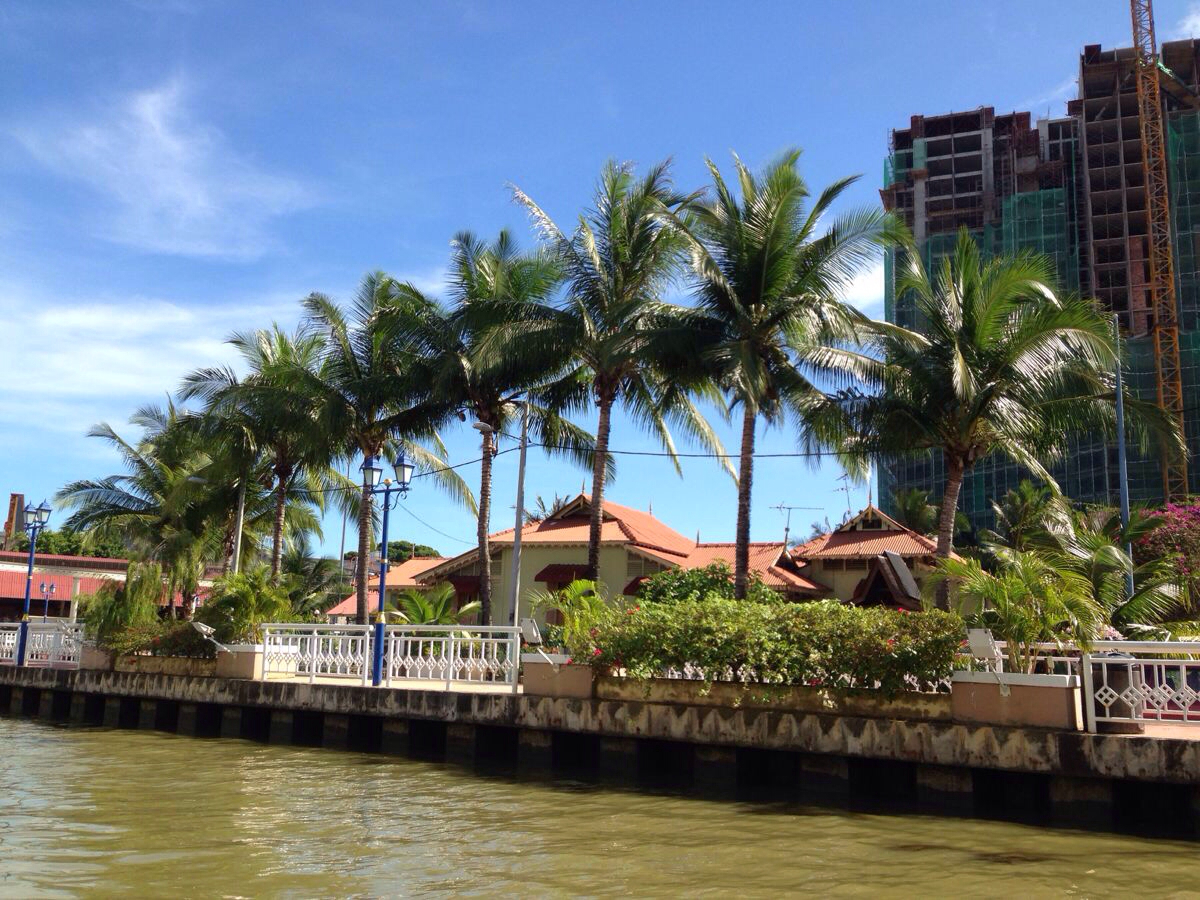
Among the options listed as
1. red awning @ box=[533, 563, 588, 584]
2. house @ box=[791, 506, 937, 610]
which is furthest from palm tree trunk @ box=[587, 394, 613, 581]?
house @ box=[791, 506, 937, 610]

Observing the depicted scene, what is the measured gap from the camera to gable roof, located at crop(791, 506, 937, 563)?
37.5 metres

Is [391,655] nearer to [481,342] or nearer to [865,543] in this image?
[481,342]

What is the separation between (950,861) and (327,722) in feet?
40.5

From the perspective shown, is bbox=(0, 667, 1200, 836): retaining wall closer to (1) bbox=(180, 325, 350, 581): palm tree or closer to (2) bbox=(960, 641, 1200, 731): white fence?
(2) bbox=(960, 641, 1200, 731): white fence

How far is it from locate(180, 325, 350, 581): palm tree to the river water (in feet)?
52.0

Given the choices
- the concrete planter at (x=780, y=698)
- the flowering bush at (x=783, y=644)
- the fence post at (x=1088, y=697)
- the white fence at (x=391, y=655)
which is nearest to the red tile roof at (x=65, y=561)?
the white fence at (x=391, y=655)

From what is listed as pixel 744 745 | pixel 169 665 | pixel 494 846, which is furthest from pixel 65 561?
pixel 494 846

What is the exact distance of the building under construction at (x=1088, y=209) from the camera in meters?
73.1

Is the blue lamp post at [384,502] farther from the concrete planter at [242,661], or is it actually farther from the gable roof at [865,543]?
the gable roof at [865,543]

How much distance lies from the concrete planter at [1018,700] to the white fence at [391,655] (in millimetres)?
6926

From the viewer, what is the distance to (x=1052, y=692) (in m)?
12.3

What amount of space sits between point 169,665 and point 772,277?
14425mm

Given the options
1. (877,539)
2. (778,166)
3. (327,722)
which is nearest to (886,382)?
(778,166)

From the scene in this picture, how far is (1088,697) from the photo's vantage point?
12109mm
